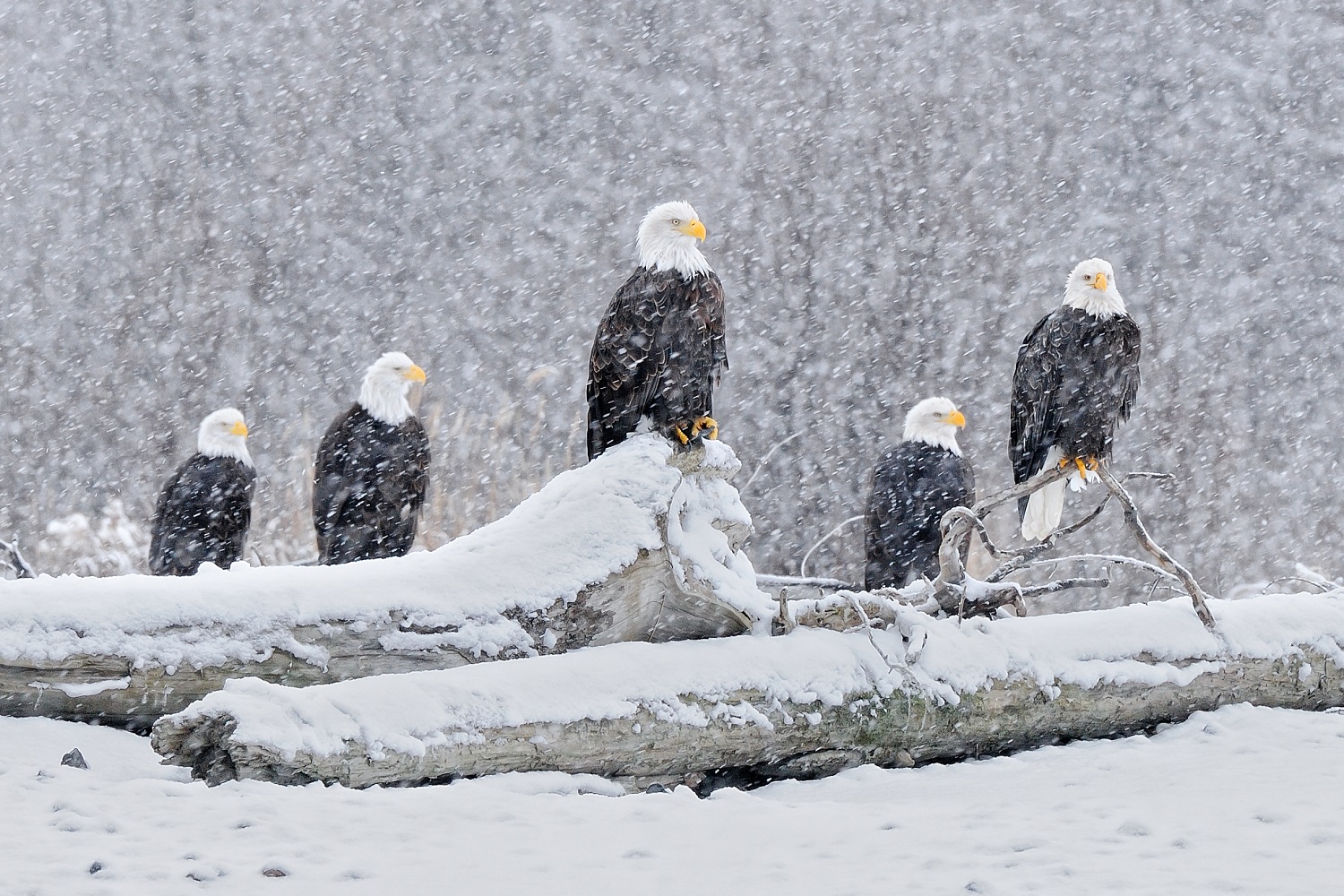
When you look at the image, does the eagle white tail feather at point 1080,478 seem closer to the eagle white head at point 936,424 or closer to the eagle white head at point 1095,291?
the eagle white head at point 1095,291

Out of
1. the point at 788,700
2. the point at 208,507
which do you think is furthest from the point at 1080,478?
the point at 208,507

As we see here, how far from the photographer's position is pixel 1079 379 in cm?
505

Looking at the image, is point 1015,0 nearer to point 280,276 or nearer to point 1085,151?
point 1085,151

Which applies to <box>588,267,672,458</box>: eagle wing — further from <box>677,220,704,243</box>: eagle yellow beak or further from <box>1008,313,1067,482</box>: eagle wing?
<box>1008,313,1067,482</box>: eagle wing

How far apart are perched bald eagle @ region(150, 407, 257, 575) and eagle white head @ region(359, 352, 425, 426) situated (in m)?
0.77

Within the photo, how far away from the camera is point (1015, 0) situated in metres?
15.0

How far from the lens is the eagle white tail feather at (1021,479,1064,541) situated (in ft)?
17.7

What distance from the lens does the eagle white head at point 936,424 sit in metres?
6.07

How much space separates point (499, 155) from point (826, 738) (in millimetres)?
11708

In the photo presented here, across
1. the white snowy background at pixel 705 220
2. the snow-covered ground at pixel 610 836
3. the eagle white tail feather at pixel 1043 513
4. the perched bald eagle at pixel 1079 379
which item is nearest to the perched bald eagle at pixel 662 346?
the snow-covered ground at pixel 610 836

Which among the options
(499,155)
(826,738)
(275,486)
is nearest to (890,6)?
(499,155)

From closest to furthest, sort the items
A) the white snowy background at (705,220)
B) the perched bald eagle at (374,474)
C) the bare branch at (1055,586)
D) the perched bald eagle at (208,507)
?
the bare branch at (1055,586)
the perched bald eagle at (374,474)
the perched bald eagle at (208,507)
the white snowy background at (705,220)

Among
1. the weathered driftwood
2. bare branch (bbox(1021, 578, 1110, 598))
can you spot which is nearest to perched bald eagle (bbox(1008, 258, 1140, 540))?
bare branch (bbox(1021, 578, 1110, 598))

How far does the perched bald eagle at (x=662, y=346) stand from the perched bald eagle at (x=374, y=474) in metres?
1.54
